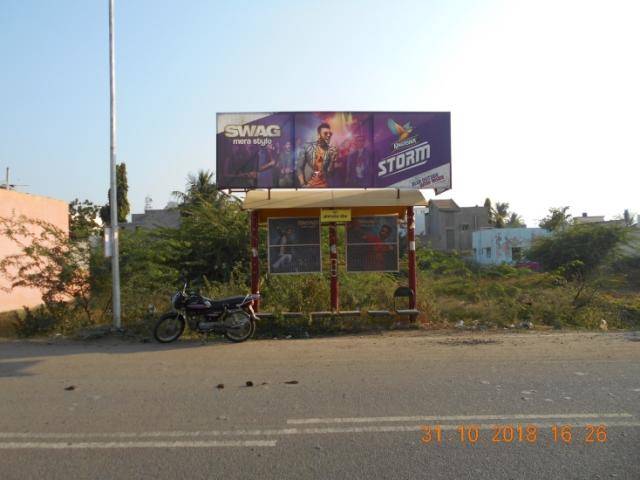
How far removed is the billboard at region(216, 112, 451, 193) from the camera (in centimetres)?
1216

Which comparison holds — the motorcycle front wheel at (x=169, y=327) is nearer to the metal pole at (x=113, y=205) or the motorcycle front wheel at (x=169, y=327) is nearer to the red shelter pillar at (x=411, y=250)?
the metal pole at (x=113, y=205)

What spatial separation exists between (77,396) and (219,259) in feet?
35.8

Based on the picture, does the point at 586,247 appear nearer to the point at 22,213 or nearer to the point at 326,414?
the point at 22,213

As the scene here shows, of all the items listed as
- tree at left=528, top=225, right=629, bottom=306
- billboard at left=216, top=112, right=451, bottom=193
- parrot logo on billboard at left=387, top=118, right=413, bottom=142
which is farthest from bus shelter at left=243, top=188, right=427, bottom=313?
tree at left=528, top=225, right=629, bottom=306

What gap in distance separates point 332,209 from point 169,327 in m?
4.30

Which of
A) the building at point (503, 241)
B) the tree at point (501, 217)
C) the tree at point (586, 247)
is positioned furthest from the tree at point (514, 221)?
the tree at point (586, 247)

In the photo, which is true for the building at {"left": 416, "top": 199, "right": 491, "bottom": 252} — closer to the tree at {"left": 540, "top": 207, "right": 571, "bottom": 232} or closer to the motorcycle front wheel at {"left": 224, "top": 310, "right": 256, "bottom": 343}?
the tree at {"left": 540, "top": 207, "right": 571, "bottom": 232}

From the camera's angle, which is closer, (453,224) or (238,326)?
(238,326)

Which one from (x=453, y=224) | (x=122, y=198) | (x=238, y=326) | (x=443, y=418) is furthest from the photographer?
(x=453, y=224)

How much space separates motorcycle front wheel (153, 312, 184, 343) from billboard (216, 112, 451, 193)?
3193 mm

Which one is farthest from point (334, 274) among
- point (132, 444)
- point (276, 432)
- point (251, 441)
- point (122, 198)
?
point (122, 198)

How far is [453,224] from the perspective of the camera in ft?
239

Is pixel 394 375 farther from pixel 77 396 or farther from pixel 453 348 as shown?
pixel 77 396

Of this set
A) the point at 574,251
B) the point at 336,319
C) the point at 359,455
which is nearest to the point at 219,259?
the point at 336,319
